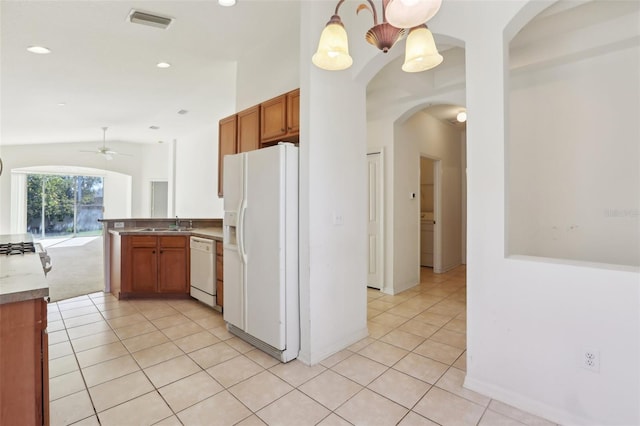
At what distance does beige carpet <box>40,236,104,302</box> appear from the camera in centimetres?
444

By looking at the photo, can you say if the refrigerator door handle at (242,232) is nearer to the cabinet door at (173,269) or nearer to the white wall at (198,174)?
the cabinet door at (173,269)

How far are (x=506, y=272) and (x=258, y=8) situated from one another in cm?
290

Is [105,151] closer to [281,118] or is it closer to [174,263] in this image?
[174,263]

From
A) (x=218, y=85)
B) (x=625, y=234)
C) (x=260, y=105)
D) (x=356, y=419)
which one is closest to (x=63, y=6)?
(x=260, y=105)

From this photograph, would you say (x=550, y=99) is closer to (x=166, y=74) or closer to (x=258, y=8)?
(x=258, y=8)

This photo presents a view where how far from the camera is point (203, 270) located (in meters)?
3.67

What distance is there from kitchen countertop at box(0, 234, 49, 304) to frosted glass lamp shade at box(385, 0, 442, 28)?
72.4 inches

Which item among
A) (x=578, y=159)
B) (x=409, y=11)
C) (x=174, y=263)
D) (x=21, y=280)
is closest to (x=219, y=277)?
(x=174, y=263)

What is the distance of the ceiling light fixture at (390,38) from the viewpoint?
125cm

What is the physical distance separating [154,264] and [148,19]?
2.77 meters

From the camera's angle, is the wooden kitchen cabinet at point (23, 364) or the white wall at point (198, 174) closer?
the wooden kitchen cabinet at point (23, 364)

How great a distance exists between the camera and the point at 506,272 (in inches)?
76.1

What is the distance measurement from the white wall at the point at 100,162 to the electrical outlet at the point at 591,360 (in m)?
9.45

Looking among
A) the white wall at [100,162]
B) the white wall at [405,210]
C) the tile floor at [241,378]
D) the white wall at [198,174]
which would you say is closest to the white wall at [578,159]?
the tile floor at [241,378]
